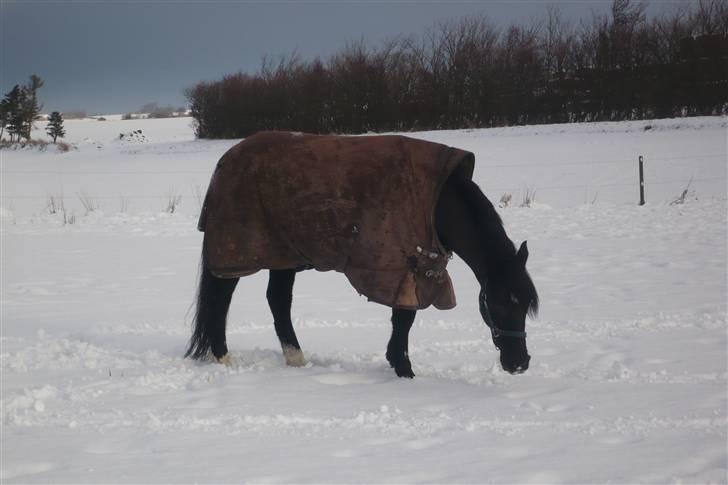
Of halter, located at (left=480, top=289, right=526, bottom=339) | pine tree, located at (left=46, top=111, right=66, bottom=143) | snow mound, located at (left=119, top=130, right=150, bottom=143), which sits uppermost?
pine tree, located at (left=46, top=111, right=66, bottom=143)

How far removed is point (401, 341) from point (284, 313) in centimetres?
82

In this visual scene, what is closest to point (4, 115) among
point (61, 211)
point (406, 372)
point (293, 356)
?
point (61, 211)

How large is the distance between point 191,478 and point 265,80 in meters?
32.3

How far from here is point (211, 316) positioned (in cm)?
459

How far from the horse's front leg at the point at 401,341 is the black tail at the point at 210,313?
3.61 feet

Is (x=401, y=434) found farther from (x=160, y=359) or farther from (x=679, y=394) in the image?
(x=160, y=359)

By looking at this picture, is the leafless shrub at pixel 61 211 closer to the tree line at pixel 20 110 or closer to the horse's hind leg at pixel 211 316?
the horse's hind leg at pixel 211 316

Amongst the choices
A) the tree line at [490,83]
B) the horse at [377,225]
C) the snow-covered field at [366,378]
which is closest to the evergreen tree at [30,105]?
the tree line at [490,83]

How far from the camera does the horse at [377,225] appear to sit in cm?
399

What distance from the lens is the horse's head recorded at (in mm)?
3969

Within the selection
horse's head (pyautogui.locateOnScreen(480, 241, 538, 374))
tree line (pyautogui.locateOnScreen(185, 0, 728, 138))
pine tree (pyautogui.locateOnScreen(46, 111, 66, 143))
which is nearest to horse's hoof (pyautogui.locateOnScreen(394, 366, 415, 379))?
horse's head (pyautogui.locateOnScreen(480, 241, 538, 374))

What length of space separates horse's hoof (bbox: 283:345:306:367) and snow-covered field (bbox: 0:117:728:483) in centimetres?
7

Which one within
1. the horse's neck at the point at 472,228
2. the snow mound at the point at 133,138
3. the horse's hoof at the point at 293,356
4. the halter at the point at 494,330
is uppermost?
the snow mound at the point at 133,138

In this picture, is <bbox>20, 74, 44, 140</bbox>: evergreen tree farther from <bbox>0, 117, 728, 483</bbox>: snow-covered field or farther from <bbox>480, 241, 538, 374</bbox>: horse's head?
<bbox>480, 241, 538, 374</bbox>: horse's head
